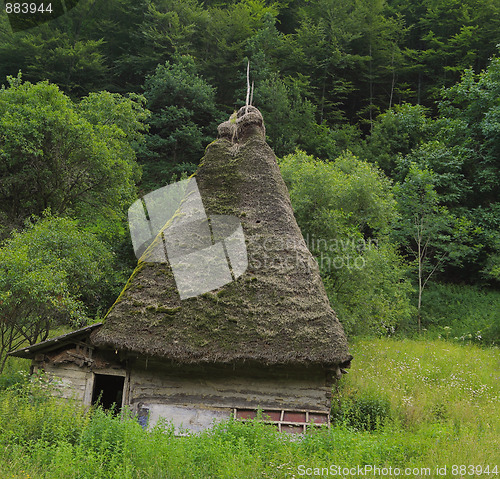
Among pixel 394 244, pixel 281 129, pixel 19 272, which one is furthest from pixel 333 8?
pixel 19 272

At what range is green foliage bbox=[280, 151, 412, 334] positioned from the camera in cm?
1577

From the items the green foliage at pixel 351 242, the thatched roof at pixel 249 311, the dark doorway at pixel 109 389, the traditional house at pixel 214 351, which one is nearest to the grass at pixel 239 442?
the traditional house at pixel 214 351

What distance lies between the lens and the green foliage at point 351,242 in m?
15.8

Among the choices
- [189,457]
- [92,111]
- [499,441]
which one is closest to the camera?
[189,457]

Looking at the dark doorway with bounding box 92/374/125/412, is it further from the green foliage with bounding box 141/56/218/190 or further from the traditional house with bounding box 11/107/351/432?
the green foliage with bounding box 141/56/218/190

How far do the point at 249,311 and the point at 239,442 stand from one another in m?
3.24

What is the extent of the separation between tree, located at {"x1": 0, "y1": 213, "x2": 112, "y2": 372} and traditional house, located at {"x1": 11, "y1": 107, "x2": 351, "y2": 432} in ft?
4.44

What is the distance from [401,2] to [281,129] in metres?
16.4

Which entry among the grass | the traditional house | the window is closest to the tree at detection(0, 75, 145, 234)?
the traditional house

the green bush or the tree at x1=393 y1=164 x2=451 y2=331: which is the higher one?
the tree at x1=393 y1=164 x2=451 y2=331

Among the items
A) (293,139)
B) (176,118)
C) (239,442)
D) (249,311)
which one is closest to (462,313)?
(293,139)

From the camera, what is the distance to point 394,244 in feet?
66.7

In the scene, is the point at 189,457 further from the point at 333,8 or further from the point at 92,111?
the point at 333,8

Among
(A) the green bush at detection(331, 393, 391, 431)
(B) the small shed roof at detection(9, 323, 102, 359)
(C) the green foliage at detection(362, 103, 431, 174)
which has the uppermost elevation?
(C) the green foliage at detection(362, 103, 431, 174)
